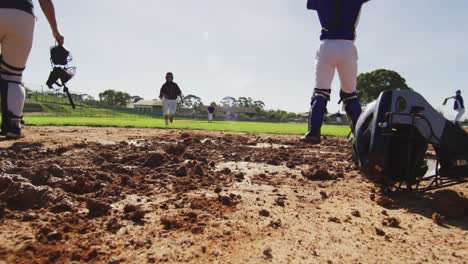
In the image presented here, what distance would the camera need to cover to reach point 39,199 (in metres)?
2.04

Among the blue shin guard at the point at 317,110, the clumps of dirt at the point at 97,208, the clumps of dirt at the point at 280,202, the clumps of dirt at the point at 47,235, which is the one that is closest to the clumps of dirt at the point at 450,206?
the clumps of dirt at the point at 280,202

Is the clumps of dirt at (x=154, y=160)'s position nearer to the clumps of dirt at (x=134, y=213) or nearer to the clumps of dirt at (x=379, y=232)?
the clumps of dirt at (x=134, y=213)

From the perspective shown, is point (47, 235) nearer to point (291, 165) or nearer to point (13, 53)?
point (291, 165)

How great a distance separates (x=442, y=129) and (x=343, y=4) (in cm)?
276

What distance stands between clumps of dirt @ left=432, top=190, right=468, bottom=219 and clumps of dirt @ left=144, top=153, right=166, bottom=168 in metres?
2.37

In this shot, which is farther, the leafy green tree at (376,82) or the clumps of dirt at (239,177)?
the leafy green tree at (376,82)

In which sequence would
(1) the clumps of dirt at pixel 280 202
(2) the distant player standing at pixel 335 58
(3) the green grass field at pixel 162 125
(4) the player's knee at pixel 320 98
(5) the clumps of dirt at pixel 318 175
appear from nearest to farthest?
(1) the clumps of dirt at pixel 280 202, (5) the clumps of dirt at pixel 318 175, (2) the distant player standing at pixel 335 58, (4) the player's knee at pixel 320 98, (3) the green grass field at pixel 162 125

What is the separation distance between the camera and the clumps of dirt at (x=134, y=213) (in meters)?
1.88

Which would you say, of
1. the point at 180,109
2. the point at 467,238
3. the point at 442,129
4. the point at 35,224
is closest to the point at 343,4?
the point at 442,129

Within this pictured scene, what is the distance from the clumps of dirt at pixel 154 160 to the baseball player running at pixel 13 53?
305cm

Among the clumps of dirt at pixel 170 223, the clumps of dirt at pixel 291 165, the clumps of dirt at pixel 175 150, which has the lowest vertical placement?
the clumps of dirt at pixel 170 223

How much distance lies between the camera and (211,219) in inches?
76.2

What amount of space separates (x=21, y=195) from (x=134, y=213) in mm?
708

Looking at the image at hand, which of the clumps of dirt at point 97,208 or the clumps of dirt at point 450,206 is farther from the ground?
the clumps of dirt at point 450,206
